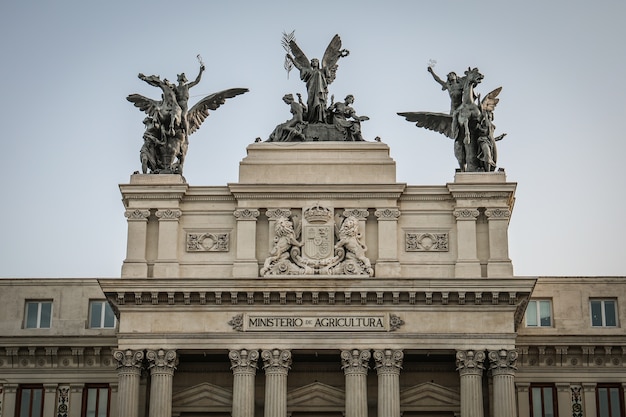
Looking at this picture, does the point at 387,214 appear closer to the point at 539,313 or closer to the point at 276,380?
the point at 276,380

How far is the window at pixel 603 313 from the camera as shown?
2440 inches

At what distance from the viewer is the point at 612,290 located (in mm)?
62312

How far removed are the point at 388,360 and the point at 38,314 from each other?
1639 centimetres

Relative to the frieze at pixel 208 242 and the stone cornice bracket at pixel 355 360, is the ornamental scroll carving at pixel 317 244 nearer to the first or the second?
the frieze at pixel 208 242

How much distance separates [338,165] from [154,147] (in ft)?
22.8

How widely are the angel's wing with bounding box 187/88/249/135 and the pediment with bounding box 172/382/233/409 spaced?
9942mm

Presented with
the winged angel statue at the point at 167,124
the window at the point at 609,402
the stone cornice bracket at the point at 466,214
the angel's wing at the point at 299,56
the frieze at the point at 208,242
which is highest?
the angel's wing at the point at 299,56

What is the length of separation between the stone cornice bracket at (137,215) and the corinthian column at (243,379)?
613 centimetres

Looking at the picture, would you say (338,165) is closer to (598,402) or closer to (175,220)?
(175,220)

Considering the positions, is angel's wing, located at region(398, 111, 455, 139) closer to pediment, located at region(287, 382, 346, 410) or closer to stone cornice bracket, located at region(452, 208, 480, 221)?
stone cornice bracket, located at region(452, 208, 480, 221)

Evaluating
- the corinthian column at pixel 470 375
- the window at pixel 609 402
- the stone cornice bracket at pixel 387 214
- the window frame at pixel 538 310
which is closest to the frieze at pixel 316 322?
the corinthian column at pixel 470 375

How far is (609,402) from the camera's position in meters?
60.0

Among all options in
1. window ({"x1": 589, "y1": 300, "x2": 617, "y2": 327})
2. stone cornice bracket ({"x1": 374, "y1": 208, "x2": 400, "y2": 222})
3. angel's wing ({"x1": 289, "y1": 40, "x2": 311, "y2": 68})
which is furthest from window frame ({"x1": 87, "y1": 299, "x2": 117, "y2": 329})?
window ({"x1": 589, "y1": 300, "x2": 617, "y2": 327})

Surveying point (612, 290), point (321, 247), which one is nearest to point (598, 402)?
point (612, 290)
